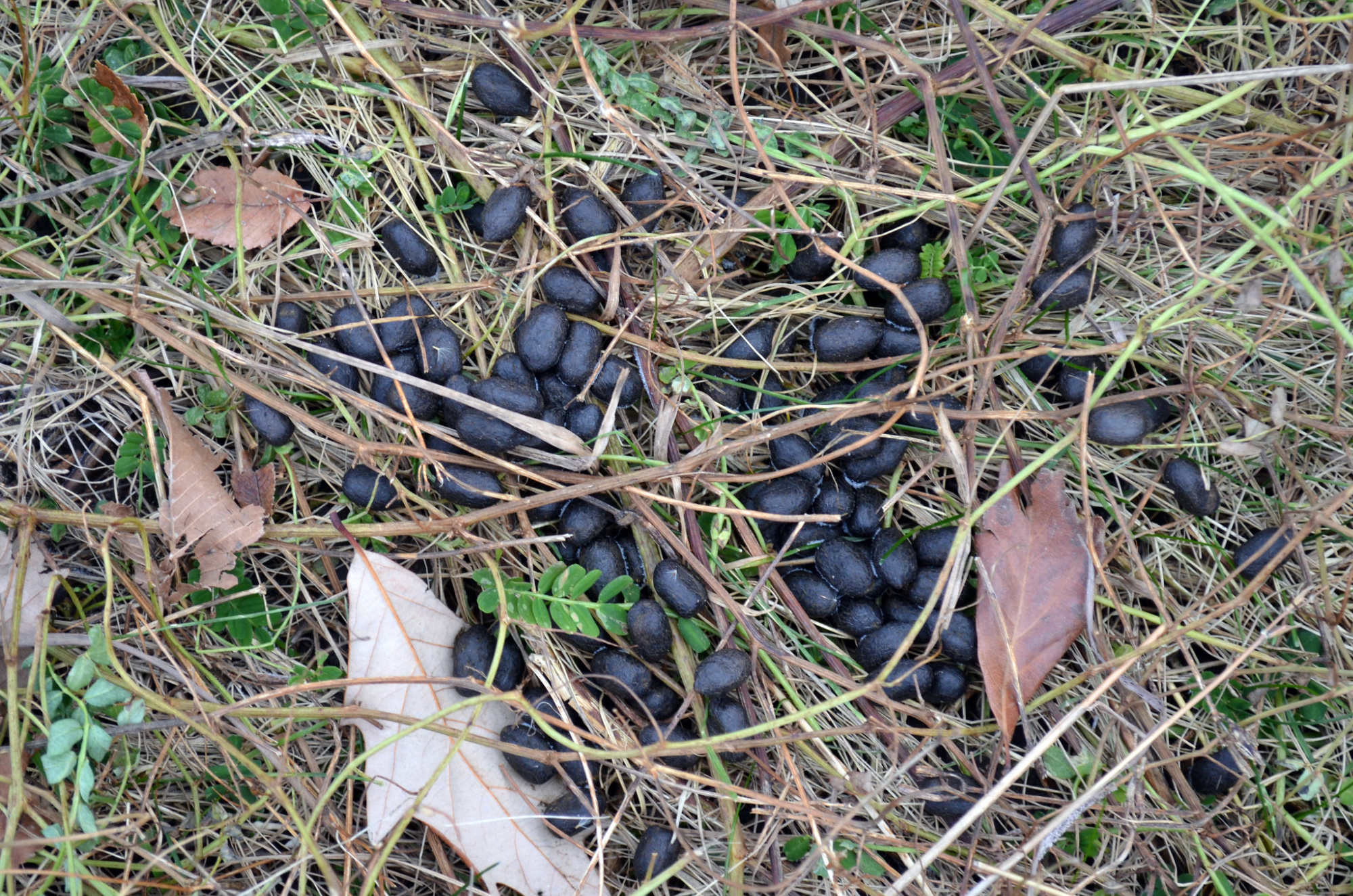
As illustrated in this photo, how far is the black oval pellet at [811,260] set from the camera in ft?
9.78

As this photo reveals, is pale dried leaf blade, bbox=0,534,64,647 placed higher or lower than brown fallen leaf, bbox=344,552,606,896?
higher

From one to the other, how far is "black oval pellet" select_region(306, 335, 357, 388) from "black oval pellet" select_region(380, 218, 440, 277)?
1.25 ft

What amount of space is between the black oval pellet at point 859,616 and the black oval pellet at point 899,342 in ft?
2.67

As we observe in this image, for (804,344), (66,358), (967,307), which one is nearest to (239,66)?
(66,358)

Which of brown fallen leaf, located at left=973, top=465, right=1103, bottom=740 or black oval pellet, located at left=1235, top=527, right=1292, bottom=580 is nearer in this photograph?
brown fallen leaf, located at left=973, top=465, right=1103, bottom=740

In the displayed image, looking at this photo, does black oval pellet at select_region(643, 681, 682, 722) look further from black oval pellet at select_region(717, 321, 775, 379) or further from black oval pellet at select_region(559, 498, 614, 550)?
black oval pellet at select_region(717, 321, 775, 379)

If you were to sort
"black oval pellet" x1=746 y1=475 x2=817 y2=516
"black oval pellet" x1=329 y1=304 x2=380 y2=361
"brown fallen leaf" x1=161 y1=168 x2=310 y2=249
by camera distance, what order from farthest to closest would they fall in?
1. "brown fallen leaf" x1=161 y1=168 x2=310 y2=249
2. "black oval pellet" x1=329 y1=304 x2=380 y2=361
3. "black oval pellet" x1=746 y1=475 x2=817 y2=516

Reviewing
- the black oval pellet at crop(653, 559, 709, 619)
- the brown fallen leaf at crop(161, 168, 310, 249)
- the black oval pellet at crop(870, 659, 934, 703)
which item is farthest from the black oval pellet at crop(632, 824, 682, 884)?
the brown fallen leaf at crop(161, 168, 310, 249)

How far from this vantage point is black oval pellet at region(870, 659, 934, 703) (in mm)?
2867

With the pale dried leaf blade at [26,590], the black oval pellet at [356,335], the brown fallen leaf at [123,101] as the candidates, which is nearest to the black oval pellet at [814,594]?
the black oval pellet at [356,335]

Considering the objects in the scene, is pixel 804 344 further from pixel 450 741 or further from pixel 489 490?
pixel 450 741

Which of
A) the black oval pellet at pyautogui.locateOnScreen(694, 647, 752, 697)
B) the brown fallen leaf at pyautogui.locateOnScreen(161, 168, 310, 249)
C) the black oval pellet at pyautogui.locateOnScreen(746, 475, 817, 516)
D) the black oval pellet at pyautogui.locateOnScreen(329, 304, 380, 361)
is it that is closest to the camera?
the black oval pellet at pyautogui.locateOnScreen(694, 647, 752, 697)

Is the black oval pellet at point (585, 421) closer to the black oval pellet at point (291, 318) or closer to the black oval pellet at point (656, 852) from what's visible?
the black oval pellet at point (291, 318)

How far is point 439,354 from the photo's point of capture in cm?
295
